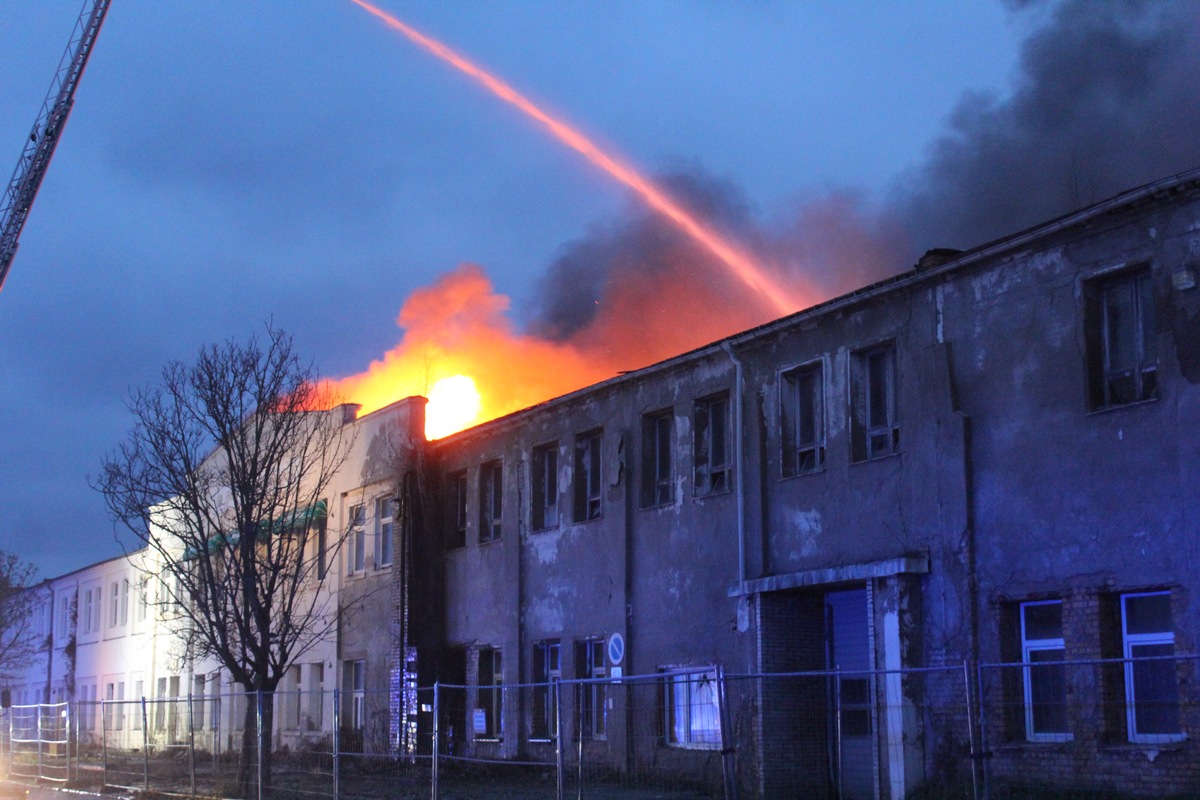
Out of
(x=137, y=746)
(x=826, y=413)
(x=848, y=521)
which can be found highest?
(x=826, y=413)

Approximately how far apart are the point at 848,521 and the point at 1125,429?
4509 mm

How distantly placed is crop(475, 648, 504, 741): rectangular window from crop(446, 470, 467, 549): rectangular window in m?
2.57

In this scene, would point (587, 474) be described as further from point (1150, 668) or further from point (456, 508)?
point (1150, 668)

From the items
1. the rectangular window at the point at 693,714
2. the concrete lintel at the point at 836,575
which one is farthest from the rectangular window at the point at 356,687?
the concrete lintel at the point at 836,575

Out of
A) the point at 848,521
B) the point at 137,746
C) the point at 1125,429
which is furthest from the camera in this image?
Result: the point at 137,746

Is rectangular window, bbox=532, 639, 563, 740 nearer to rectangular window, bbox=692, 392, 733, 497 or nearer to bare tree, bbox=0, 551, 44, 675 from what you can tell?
rectangular window, bbox=692, 392, 733, 497

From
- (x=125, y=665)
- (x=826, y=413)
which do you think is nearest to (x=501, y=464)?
(x=826, y=413)

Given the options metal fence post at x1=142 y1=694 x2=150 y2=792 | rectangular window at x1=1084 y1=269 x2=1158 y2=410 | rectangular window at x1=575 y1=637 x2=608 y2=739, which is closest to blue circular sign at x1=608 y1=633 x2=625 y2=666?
rectangular window at x1=575 y1=637 x2=608 y2=739

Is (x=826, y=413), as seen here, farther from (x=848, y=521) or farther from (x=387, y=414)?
(x=387, y=414)

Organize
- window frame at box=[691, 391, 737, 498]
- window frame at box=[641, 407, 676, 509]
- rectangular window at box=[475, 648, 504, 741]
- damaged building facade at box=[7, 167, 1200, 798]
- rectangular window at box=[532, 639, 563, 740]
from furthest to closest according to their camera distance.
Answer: rectangular window at box=[475, 648, 504, 741], rectangular window at box=[532, 639, 563, 740], window frame at box=[641, 407, 676, 509], window frame at box=[691, 391, 737, 498], damaged building facade at box=[7, 167, 1200, 798]

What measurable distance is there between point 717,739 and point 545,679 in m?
6.84

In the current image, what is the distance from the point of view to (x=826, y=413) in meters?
18.9

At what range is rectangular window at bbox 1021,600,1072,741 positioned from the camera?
15.0 m

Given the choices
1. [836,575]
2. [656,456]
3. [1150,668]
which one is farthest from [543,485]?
[1150,668]
